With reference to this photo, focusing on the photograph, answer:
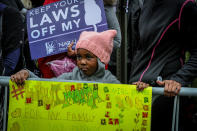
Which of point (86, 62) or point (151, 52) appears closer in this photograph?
point (151, 52)

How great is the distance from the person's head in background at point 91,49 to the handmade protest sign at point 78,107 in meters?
0.41

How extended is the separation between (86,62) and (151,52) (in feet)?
1.82

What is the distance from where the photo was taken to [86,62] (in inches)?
82.4

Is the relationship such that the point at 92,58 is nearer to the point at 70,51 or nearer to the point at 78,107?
the point at 70,51

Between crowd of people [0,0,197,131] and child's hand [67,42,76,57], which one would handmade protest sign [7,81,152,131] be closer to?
crowd of people [0,0,197,131]

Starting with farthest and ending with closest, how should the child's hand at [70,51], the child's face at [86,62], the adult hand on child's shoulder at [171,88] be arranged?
the child's hand at [70,51] → the child's face at [86,62] → the adult hand on child's shoulder at [171,88]

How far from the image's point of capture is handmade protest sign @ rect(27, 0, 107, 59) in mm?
2264

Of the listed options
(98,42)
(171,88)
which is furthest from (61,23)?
(171,88)

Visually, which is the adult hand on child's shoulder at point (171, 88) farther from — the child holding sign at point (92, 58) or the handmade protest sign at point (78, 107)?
the child holding sign at point (92, 58)

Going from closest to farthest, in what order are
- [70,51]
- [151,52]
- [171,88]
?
[171,88], [151,52], [70,51]

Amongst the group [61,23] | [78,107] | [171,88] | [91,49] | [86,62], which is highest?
[61,23]

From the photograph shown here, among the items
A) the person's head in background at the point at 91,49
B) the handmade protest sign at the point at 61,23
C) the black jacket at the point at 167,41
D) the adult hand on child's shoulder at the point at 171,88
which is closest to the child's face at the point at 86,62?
the person's head in background at the point at 91,49

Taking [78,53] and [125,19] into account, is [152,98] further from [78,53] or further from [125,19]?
[125,19]

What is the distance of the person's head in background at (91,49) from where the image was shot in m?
2.10
